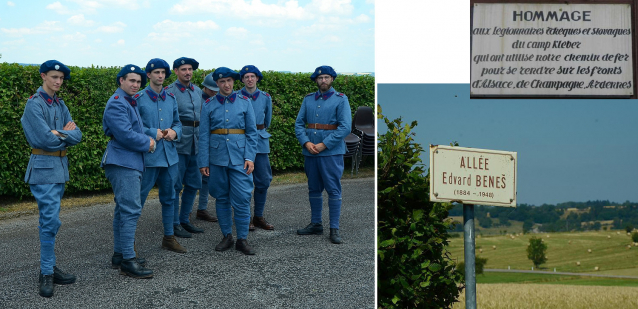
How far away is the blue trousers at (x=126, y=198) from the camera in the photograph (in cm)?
462

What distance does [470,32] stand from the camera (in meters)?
3.78

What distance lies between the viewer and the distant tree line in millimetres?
5355

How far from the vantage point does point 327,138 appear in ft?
18.8

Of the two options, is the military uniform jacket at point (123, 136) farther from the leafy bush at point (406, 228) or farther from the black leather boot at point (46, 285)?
the leafy bush at point (406, 228)

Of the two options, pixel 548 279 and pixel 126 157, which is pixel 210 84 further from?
pixel 548 279

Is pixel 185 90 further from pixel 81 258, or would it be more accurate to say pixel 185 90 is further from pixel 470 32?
pixel 470 32

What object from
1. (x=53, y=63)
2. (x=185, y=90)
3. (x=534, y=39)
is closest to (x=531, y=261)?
(x=534, y=39)

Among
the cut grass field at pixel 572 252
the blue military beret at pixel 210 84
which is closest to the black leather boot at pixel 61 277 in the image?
the blue military beret at pixel 210 84

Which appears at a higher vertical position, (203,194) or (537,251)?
Answer: (203,194)

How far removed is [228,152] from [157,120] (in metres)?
0.71

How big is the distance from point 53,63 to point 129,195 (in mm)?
1188

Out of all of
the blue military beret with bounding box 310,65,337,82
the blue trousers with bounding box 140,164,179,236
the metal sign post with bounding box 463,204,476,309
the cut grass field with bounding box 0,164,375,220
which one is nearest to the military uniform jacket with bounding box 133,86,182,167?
the blue trousers with bounding box 140,164,179,236

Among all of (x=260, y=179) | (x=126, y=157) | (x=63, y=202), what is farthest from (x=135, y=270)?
(x=63, y=202)

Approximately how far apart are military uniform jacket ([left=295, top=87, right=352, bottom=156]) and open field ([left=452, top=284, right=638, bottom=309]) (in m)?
1.94
